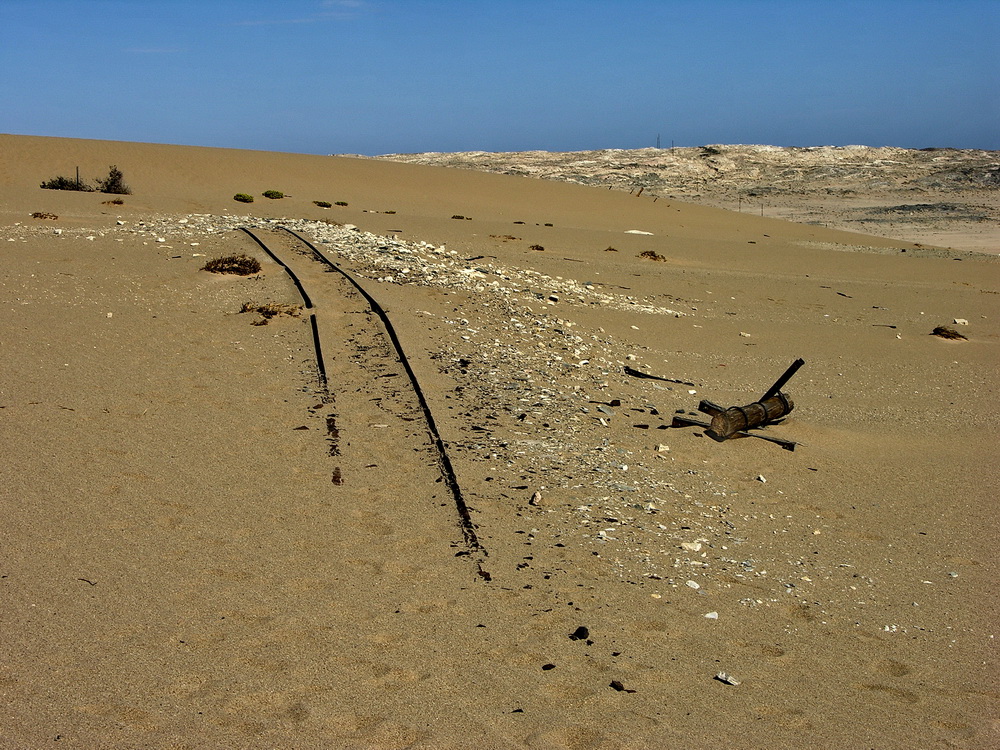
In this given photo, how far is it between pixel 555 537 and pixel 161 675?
255 centimetres

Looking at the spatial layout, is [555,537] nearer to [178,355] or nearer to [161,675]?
[161,675]

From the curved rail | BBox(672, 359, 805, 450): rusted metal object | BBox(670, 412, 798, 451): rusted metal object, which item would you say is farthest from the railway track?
BBox(672, 359, 805, 450): rusted metal object

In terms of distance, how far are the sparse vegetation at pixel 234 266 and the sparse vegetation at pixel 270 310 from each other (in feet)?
4.70

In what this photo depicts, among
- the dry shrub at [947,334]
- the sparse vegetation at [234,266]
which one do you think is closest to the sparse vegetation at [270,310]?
the sparse vegetation at [234,266]

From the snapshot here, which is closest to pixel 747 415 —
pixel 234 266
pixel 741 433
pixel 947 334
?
pixel 741 433

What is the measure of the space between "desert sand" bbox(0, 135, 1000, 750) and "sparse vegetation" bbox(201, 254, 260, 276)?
211mm

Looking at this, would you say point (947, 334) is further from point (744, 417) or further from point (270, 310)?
point (270, 310)

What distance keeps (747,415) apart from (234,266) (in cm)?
710

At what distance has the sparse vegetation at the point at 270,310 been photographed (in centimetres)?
970

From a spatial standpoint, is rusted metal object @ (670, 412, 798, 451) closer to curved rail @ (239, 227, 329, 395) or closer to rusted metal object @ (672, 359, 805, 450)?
rusted metal object @ (672, 359, 805, 450)

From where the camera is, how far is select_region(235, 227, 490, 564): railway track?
21.5 ft

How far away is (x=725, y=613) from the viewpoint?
16.1 ft

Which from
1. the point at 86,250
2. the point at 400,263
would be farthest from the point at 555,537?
the point at 86,250

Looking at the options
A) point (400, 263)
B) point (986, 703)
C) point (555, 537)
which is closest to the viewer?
point (986, 703)
